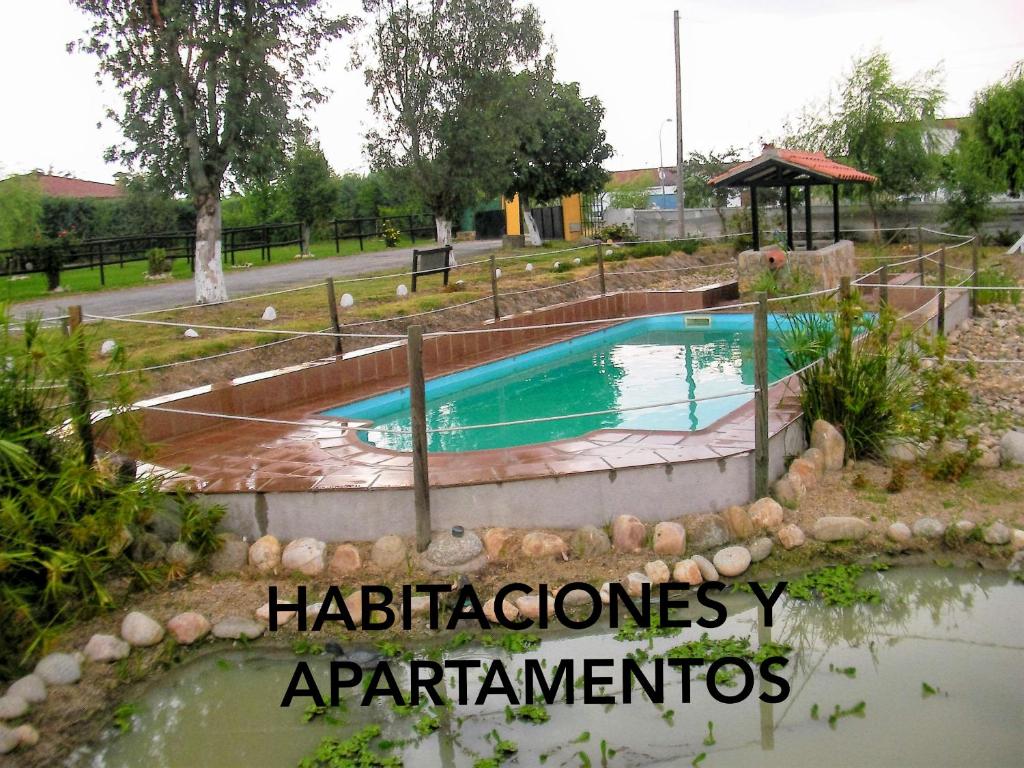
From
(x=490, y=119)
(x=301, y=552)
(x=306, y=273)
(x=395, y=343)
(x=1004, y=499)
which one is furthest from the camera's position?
(x=306, y=273)

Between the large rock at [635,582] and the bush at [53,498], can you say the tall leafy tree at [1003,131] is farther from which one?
the bush at [53,498]

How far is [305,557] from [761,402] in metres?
3.04

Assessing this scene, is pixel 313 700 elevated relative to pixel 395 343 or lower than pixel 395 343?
lower

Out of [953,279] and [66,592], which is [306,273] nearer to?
[953,279]

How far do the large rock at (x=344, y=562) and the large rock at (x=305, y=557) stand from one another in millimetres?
65

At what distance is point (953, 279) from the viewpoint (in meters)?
13.8

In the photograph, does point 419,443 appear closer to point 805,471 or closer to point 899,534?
point 805,471

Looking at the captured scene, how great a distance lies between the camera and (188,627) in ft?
18.2

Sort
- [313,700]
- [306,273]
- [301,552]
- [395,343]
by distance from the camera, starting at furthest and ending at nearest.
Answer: [306,273]
[395,343]
[301,552]
[313,700]

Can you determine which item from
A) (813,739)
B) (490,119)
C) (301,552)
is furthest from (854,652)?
(490,119)

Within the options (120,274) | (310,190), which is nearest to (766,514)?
(120,274)

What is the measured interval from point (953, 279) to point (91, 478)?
11955mm

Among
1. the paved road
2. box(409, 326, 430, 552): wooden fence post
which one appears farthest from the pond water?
Result: the paved road

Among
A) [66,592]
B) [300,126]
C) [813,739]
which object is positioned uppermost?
[300,126]
